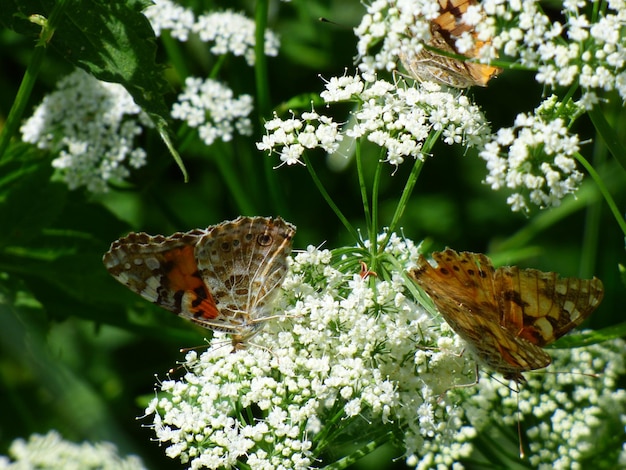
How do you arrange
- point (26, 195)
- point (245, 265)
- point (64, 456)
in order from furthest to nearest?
1. point (26, 195)
2. point (64, 456)
3. point (245, 265)

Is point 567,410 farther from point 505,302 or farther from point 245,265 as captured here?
point 245,265

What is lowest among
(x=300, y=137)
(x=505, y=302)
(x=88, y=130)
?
A: (x=505, y=302)

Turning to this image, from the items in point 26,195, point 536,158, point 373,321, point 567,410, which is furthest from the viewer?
point 567,410

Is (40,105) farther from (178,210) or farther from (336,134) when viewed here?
(336,134)

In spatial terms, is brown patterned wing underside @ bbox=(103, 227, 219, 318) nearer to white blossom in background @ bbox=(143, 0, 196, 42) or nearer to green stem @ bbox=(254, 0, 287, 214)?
green stem @ bbox=(254, 0, 287, 214)

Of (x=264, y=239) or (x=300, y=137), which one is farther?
(x=264, y=239)

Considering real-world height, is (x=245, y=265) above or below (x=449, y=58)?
below

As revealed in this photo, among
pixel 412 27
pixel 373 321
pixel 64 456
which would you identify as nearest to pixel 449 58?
pixel 412 27
